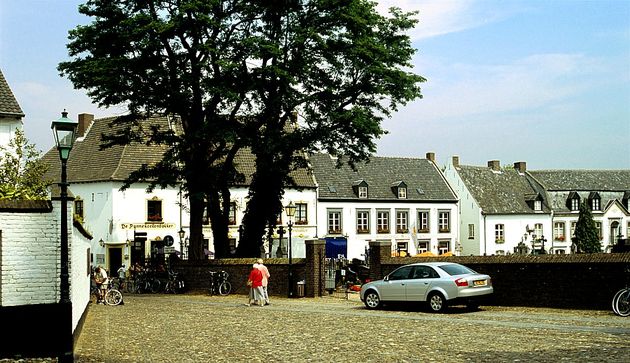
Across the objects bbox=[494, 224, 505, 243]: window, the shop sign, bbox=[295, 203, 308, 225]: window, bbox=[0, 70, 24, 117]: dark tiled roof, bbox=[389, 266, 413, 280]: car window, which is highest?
bbox=[0, 70, 24, 117]: dark tiled roof

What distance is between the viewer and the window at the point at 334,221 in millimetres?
66438

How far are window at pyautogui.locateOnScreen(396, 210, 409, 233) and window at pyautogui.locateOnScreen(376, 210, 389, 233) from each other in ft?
3.75

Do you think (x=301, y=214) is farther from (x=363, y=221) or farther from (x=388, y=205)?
(x=388, y=205)

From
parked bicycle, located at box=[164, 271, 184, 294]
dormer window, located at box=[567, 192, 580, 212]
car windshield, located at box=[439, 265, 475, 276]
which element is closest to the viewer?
car windshield, located at box=[439, 265, 475, 276]

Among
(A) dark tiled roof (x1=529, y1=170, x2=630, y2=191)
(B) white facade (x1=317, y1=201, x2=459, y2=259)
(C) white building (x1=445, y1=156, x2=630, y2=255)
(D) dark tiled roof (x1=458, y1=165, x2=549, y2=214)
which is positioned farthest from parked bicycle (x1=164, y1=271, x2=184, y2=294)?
(A) dark tiled roof (x1=529, y1=170, x2=630, y2=191)

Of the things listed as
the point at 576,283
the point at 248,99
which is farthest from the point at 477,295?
the point at 248,99

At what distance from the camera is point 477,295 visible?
23.7 m

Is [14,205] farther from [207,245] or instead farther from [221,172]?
[207,245]

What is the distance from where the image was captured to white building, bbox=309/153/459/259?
2625 inches

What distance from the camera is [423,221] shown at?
2835 inches

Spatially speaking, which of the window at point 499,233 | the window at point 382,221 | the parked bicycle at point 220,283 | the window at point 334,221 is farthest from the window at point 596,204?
the parked bicycle at point 220,283

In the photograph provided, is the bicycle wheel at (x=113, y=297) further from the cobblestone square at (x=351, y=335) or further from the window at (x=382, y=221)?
the window at (x=382, y=221)

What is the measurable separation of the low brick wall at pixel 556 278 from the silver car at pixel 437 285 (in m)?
1.58

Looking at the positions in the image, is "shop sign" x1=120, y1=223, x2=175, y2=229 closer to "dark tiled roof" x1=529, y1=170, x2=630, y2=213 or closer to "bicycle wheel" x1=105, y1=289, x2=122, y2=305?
"bicycle wheel" x1=105, y1=289, x2=122, y2=305
